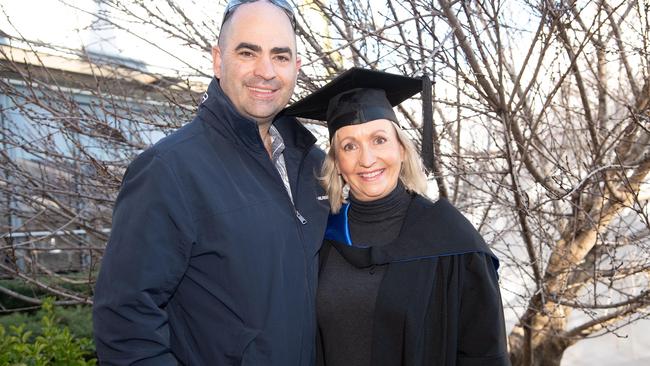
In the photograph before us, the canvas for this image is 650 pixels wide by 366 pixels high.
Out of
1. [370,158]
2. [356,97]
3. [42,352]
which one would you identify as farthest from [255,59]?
[42,352]

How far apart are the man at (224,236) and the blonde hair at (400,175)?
19cm

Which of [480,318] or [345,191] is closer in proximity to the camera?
[480,318]

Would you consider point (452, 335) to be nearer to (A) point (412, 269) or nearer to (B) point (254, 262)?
(A) point (412, 269)

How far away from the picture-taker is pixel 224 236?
208cm

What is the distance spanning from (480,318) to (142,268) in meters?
1.20

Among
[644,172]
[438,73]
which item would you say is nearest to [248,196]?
[438,73]

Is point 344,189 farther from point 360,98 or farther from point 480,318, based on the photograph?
point 480,318

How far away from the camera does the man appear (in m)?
1.94

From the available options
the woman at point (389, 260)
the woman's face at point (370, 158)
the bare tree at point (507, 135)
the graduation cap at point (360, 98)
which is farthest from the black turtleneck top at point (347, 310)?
the bare tree at point (507, 135)

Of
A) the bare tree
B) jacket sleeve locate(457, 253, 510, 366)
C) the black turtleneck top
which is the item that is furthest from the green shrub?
jacket sleeve locate(457, 253, 510, 366)

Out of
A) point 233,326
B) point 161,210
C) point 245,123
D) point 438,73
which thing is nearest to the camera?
point 161,210

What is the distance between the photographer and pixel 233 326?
82.7 inches

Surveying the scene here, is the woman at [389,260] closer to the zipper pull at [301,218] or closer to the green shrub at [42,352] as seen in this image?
the zipper pull at [301,218]

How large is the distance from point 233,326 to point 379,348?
1.95 ft
